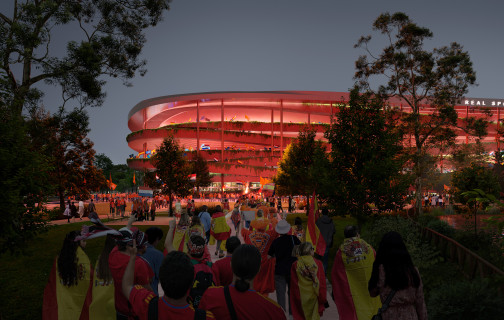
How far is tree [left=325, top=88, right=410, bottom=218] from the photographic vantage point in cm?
1312

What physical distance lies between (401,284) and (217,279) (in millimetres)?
2117

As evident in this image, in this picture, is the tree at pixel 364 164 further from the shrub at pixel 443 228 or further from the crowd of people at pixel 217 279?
the crowd of people at pixel 217 279

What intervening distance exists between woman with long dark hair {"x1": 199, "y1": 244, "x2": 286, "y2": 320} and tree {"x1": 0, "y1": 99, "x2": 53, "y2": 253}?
14.4 feet

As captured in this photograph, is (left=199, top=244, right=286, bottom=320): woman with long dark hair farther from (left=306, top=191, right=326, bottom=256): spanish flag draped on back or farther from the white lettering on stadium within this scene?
the white lettering on stadium

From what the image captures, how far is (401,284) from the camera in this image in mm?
3709

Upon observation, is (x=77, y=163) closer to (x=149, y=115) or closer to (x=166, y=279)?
(x=166, y=279)

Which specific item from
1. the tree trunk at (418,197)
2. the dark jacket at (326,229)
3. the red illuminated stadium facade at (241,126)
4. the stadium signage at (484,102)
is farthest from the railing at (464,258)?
the stadium signage at (484,102)

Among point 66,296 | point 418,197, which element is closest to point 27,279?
point 66,296

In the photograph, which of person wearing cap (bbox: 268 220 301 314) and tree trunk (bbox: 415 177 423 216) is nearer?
person wearing cap (bbox: 268 220 301 314)

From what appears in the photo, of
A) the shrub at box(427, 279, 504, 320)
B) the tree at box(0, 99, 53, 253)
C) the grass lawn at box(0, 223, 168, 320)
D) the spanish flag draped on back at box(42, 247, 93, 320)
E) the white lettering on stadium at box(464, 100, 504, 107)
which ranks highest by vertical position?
the white lettering on stadium at box(464, 100, 504, 107)

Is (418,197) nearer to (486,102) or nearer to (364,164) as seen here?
(364,164)

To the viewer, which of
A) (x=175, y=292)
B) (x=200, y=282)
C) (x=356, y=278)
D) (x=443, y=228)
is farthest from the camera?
(x=443, y=228)

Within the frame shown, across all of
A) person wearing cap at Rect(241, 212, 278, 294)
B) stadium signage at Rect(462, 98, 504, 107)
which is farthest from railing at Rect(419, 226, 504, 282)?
stadium signage at Rect(462, 98, 504, 107)

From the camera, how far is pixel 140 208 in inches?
1097
